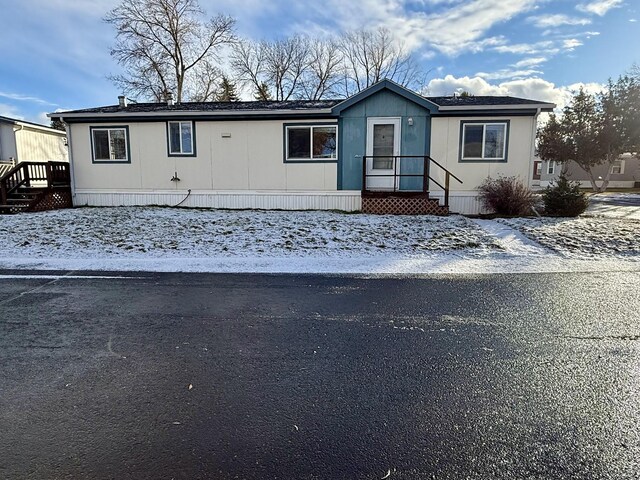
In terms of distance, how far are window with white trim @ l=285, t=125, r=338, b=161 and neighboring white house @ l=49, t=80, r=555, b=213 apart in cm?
3

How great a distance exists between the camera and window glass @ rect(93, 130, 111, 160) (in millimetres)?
14000

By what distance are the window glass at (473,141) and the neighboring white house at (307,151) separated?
3 centimetres

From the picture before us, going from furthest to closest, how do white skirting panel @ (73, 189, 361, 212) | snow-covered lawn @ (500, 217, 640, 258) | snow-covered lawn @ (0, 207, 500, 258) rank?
1. white skirting panel @ (73, 189, 361, 212)
2. snow-covered lawn @ (0, 207, 500, 258)
3. snow-covered lawn @ (500, 217, 640, 258)

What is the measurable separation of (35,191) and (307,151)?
9110 millimetres

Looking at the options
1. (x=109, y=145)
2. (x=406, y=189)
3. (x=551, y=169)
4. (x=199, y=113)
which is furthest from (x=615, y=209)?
(x=551, y=169)

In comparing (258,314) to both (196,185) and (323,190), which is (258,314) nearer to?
(323,190)

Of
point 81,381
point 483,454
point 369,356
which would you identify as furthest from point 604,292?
point 81,381

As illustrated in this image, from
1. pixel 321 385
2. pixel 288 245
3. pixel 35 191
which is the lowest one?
pixel 321 385

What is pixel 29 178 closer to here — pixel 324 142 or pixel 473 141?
pixel 324 142

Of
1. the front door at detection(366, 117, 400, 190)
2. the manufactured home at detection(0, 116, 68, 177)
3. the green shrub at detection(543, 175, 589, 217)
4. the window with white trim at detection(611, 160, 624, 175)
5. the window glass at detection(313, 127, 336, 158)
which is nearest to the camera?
the green shrub at detection(543, 175, 589, 217)

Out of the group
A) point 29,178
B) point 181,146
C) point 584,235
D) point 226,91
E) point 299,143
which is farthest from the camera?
point 226,91

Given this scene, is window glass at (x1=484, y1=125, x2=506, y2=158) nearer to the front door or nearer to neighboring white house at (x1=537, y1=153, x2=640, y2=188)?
the front door

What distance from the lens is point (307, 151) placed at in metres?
13.3

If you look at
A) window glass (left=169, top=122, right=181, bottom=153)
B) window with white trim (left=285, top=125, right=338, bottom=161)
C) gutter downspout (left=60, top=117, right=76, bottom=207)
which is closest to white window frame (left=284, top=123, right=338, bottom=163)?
window with white trim (left=285, top=125, right=338, bottom=161)
